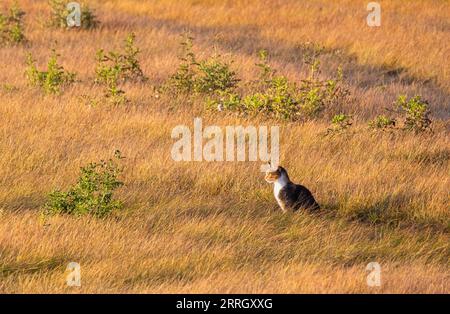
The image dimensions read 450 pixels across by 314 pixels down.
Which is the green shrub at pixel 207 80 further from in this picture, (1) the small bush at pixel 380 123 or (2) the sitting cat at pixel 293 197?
(2) the sitting cat at pixel 293 197

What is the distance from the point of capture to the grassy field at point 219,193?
21.6ft

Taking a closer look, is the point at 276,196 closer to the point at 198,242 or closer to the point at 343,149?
the point at 198,242

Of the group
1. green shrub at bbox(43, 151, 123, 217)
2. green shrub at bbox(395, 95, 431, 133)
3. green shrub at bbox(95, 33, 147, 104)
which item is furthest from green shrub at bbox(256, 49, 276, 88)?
green shrub at bbox(43, 151, 123, 217)

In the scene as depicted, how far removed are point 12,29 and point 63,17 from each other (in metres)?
1.32

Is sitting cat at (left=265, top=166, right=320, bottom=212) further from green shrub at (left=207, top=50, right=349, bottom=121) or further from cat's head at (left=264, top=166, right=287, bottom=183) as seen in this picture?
green shrub at (left=207, top=50, right=349, bottom=121)

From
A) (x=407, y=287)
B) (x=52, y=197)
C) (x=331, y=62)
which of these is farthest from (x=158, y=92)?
(x=407, y=287)

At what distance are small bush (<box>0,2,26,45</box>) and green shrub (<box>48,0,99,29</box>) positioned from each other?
625mm

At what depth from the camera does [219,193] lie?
Result: 8641 mm

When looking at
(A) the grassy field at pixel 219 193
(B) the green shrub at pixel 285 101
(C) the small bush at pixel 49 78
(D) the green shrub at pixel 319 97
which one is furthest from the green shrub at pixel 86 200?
(C) the small bush at pixel 49 78

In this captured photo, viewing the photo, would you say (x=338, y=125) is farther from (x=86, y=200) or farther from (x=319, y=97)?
(x=86, y=200)

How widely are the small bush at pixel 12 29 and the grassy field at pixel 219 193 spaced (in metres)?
0.38

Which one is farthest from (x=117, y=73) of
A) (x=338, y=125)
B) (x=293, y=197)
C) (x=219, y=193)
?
(x=293, y=197)

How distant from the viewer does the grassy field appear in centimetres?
658

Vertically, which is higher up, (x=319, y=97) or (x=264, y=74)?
(x=264, y=74)
